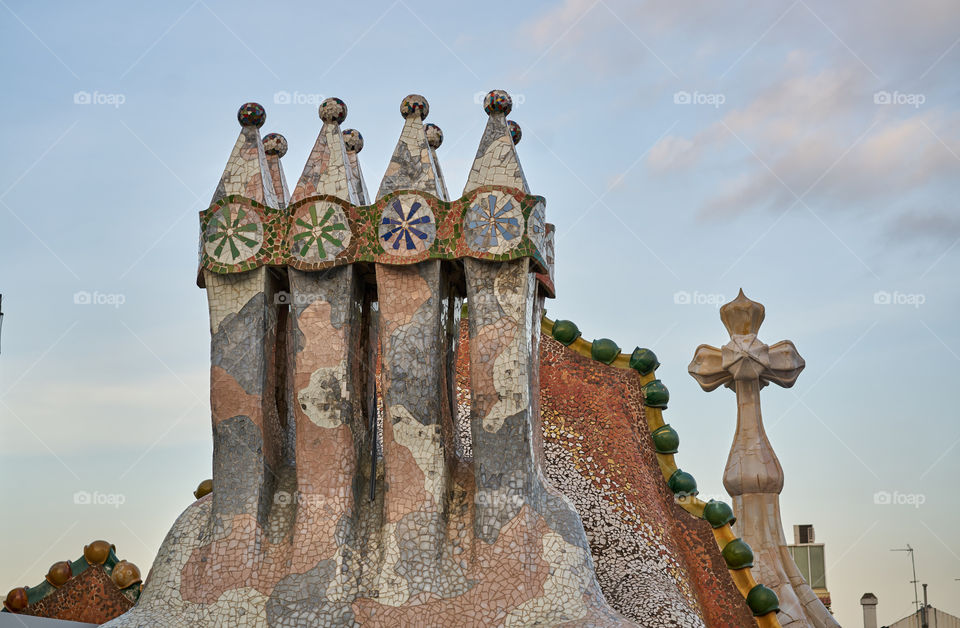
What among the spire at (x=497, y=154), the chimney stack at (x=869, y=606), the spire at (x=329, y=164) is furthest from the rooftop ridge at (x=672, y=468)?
the chimney stack at (x=869, y=606)

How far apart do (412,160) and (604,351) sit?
149 inches

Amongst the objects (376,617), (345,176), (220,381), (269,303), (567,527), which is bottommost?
(376,617)

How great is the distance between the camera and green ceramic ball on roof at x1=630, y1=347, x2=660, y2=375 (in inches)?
479

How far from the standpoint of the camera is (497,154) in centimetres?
915

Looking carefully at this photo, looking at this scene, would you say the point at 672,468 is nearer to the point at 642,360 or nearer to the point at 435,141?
the point at 642,360

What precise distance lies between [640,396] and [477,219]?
404 centimetres

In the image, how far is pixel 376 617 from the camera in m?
8.46

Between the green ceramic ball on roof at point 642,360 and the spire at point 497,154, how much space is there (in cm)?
361

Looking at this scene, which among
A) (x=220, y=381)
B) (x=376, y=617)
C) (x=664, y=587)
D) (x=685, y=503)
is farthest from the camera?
(x=685, y=503)

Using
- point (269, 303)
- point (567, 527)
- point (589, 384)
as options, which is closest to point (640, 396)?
point (589, 384)

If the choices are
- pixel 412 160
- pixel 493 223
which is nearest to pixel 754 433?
pixel 493 223

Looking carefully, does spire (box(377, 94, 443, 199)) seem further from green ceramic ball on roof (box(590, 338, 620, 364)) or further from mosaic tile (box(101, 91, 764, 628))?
green ceramic ball on roof (box(590, 338, 620, 364))

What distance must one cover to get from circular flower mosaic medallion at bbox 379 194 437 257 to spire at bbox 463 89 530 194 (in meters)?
0.38

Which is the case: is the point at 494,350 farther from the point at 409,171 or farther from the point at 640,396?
the point at 640,396
